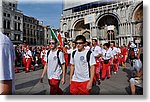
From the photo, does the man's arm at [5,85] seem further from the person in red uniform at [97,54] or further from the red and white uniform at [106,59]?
the red and white uniform at [106,59]

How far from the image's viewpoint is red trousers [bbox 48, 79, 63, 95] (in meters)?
2.16

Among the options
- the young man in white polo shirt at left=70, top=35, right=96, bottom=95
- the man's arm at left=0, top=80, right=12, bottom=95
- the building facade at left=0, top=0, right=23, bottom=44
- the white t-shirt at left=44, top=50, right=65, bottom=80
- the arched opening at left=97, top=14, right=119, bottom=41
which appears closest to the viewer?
the man's arm at left=0, top=80, right=12, bottom=95

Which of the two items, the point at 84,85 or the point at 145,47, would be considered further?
the point at 145,47

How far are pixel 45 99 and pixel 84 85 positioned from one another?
0.65 m

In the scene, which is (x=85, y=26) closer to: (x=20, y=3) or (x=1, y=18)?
(x=20, y=3)

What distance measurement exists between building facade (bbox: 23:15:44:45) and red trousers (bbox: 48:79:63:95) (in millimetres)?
632

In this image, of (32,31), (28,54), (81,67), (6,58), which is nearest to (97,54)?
(32,31)

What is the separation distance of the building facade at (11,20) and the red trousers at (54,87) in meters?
0.72

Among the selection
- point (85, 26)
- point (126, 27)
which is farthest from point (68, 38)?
point (126, 27)

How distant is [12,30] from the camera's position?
97.9 inches

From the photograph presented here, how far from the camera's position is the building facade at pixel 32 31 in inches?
96.9

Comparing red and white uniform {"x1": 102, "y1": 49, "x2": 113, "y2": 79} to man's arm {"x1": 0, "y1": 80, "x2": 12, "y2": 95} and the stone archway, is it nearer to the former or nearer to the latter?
the stone archway

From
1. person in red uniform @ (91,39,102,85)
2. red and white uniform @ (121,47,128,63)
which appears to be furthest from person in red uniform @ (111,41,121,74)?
person in red uniform @ (91,39,102,85)

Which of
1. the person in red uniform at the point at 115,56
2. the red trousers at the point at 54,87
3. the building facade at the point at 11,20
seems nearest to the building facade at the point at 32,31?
the building facade at the point at 11,20
